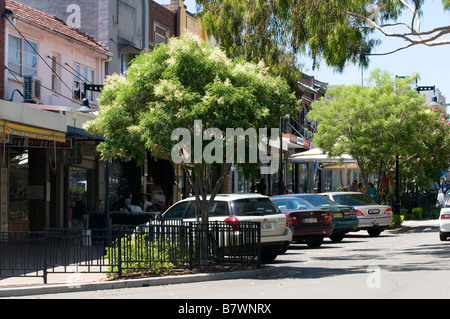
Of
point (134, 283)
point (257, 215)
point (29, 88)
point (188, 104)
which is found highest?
point (29, 88)

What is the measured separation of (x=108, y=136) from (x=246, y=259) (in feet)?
12.7

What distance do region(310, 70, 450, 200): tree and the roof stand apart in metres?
10.6

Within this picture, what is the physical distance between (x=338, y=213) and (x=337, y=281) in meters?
10.9

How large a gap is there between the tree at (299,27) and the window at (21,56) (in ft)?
18.6

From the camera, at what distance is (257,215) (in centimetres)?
1611

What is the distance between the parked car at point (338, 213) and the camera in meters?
23.0

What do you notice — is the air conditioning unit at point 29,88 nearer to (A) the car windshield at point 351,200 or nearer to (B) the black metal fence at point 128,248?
(B) the black metal fence at point 128,248

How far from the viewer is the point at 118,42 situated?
28672 millimetres

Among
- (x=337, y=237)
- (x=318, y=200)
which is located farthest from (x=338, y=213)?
(x=337, y=237)

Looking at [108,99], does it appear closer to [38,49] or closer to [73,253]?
[73,253]

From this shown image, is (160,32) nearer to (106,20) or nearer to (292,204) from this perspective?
(106,20)

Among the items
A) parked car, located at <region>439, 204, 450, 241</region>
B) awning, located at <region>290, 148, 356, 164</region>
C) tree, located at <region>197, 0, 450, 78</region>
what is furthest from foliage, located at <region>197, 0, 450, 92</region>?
awning, located at <region>290, 148, 356, 164</region>

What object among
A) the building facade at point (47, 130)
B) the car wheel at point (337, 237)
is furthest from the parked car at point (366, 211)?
the building facade at point (47, 130)

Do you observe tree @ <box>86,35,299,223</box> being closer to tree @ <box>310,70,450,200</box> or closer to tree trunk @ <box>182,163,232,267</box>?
tree trunk @ <box>182,163,232,267</box>
